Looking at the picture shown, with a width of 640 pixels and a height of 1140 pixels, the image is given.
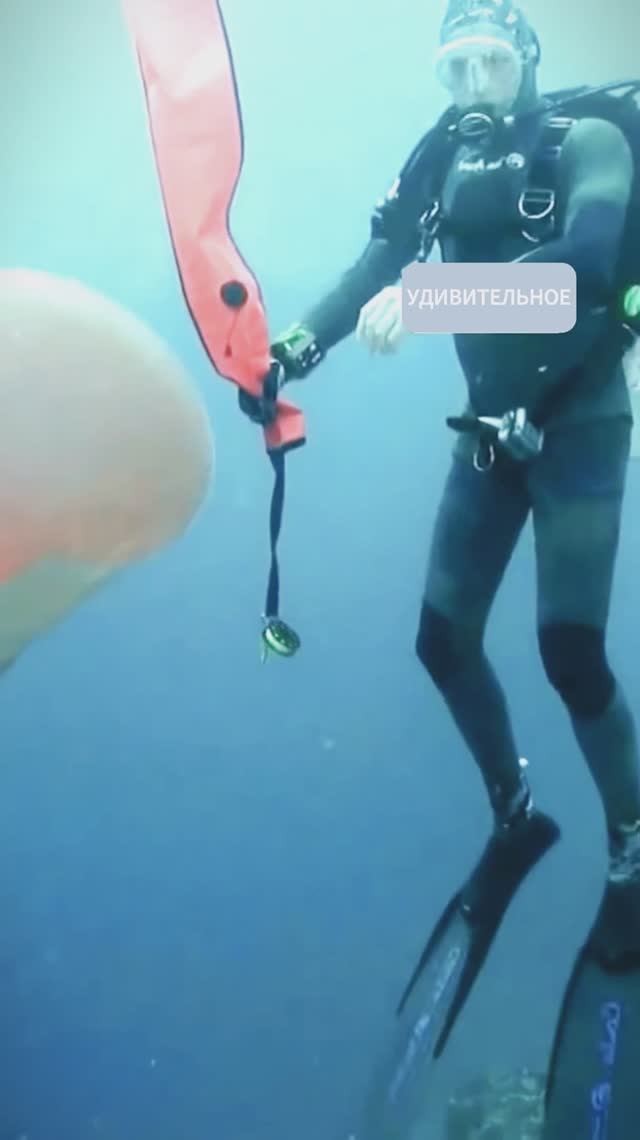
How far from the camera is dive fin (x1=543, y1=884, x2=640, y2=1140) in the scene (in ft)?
5.05

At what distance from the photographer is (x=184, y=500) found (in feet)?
5.22

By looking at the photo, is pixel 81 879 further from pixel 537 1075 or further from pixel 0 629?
pixel 537 1075

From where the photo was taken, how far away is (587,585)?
5.00ft

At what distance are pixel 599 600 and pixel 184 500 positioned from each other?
539 mm

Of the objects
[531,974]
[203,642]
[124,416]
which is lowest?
[531,974]

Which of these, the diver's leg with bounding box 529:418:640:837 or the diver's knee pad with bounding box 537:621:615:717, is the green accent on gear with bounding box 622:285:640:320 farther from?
the diver's knee pad with bounding box 537:621:615:717

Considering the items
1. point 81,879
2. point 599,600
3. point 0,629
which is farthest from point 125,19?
point 81,879

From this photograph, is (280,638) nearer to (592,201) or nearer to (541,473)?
(541,473)

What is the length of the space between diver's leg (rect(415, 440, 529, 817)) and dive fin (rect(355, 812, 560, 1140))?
0.08 metres

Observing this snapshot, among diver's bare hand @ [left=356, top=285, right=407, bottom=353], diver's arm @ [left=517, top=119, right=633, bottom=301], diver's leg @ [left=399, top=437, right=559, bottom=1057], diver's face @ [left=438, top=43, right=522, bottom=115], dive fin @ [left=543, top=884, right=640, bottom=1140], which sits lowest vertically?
dive fin @ [left=543, top=884, right=640, bottom=1140]

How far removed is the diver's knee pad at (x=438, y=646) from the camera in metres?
1.58

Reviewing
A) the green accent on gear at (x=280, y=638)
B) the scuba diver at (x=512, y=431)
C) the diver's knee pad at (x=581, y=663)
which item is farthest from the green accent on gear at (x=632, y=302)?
the green accent on gear at (x=280, y=638)

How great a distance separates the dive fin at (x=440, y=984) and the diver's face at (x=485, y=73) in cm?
91

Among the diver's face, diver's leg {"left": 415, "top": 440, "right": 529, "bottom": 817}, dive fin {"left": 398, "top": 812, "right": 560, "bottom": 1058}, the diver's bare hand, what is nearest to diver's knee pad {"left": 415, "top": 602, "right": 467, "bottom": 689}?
diver's leg {"left": 415, "top": 440, "right": 529, "bottom": 817}
